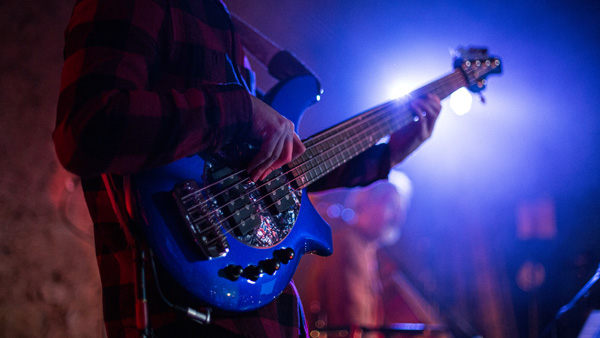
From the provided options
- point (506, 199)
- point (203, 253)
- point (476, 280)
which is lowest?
point (476, 280)

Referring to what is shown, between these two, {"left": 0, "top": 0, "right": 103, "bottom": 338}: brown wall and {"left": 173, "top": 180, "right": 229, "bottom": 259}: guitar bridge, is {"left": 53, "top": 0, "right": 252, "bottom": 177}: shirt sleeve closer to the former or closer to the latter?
{"left": 173, "top": 180, "right": 229, "bottom": 259}: guitar bridge

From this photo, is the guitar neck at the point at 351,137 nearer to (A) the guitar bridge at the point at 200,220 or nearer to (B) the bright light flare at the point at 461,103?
(A) the guitar bridge at the point at 200,220

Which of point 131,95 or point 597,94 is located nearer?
point 131,95

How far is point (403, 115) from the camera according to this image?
1835mm

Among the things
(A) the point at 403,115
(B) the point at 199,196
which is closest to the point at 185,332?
(B) the point at 199,196

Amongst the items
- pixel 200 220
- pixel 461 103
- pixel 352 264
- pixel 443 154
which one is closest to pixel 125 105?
pixel 200 220

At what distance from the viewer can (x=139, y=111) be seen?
2.15 ft

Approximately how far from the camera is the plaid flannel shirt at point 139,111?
2.12ft

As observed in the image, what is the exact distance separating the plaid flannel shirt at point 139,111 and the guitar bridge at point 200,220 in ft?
0.43

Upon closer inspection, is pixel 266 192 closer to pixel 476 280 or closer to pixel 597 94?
pixel 597 94

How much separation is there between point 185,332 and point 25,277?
1046mm

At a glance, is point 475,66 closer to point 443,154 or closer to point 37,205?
point 443,154

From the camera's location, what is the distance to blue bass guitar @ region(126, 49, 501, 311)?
0.78 m

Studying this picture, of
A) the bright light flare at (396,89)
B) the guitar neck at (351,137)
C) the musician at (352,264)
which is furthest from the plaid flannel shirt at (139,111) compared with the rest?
the bright light flare at (396,89)
